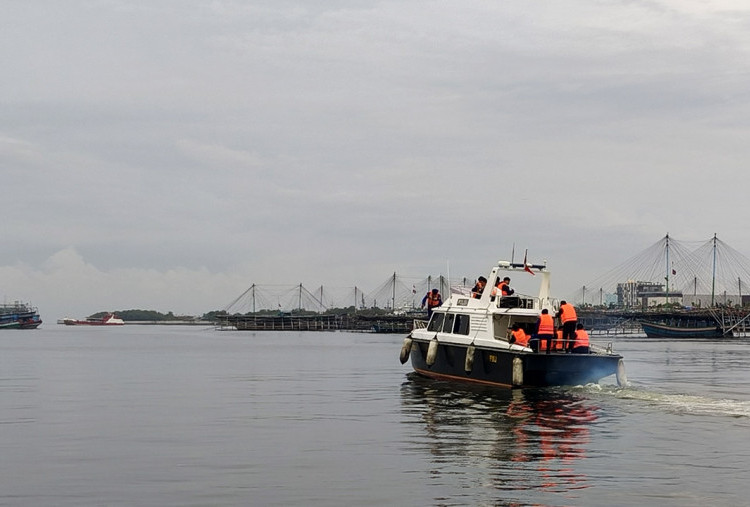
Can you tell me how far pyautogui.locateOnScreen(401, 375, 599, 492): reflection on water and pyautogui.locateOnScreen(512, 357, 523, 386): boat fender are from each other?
1.66 feet

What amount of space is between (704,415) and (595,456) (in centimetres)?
874

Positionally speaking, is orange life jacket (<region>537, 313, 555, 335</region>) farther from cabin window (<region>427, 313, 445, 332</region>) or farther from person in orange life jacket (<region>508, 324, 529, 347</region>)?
cabin window (<region>427, 313, 445, 332</region>)

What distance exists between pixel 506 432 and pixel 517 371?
9793mm

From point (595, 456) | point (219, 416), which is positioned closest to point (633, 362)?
point (219, 416)

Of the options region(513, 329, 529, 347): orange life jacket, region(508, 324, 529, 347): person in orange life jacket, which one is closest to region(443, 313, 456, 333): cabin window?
region(508, 324, 529, 347): person in orange life jacket

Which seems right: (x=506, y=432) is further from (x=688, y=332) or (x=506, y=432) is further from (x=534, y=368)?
(x=688, y=332)

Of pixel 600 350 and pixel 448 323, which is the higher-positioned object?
pixel 448 323

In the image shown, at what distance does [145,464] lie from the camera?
73.1 ft

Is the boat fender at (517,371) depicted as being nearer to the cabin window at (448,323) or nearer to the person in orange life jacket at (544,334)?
the person in orange life jacket at (544,334)

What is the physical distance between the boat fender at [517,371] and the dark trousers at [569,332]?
2.45 metres

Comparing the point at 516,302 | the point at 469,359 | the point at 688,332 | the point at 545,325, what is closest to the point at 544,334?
the point at 545,325

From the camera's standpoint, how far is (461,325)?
Result: 139 ft

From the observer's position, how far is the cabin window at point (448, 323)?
43281 mm

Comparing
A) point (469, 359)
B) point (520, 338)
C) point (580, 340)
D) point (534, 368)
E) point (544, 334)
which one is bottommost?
point (534, 368)
